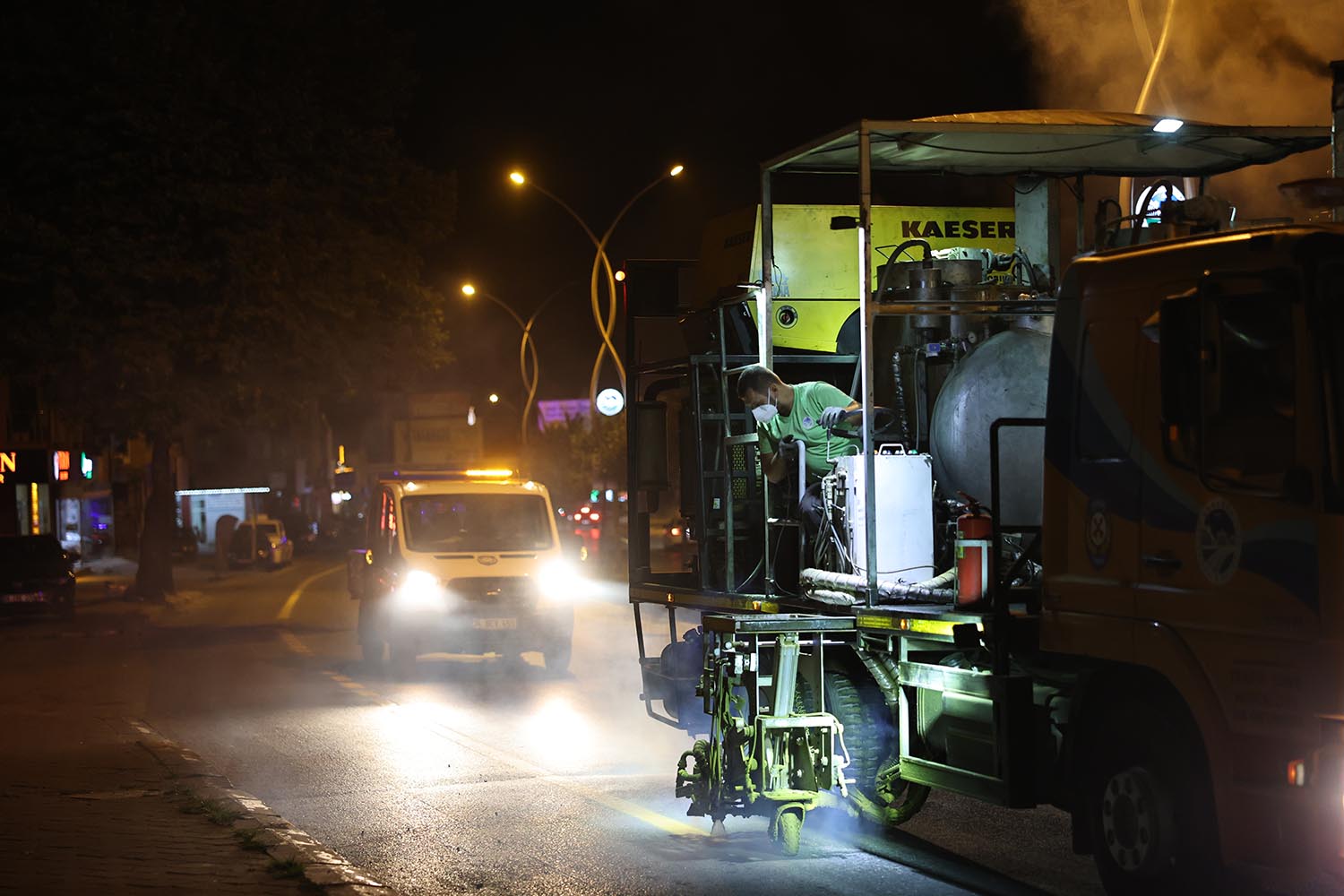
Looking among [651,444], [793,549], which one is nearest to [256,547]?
[651,444]

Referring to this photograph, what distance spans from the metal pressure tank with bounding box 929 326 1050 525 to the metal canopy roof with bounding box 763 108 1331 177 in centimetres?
107

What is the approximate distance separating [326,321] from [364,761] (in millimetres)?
20959

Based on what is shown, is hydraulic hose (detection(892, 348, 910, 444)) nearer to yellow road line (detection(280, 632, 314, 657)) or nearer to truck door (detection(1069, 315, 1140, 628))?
truck door (detection(1069, 315, 1140, 628))

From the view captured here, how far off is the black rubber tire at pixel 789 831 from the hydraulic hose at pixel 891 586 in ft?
3.87

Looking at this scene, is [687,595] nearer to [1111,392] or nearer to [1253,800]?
[1111,392]

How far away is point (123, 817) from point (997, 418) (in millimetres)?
5178

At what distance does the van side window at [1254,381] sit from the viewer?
18.8 feet

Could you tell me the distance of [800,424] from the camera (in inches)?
378

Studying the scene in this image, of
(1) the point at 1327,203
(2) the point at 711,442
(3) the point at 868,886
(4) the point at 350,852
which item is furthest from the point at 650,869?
(1) the point at 1327,203

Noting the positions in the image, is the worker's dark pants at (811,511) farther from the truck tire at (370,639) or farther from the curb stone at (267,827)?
the truck tire at (370,639)

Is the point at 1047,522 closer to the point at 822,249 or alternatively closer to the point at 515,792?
the point at 822,249

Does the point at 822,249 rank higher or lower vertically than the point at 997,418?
higher

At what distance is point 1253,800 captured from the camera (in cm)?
573

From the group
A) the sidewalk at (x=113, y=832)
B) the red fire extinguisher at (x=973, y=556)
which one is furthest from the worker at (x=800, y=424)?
the sidewalk at (x=113, y=832)
